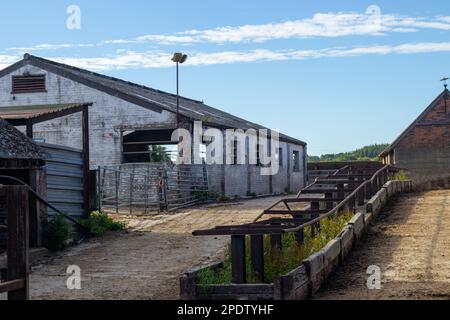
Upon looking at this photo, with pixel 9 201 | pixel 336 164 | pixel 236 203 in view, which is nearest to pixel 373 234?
pixel 9 201

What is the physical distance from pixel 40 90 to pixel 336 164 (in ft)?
74.7

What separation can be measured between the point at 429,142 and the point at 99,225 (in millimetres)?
25027

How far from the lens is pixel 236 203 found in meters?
23.5

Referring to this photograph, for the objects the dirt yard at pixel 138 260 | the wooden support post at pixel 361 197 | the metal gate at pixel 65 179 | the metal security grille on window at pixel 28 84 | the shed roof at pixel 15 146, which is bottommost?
the dirt yard at pixel 138 260

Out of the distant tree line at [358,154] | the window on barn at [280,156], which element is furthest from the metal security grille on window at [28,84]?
the distant tree line at [358,154]

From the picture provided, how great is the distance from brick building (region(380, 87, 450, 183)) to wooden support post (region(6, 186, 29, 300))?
32.4 metres

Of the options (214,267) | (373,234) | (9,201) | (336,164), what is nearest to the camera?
(9,201)

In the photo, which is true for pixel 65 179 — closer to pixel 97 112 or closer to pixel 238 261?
pixel 238 261

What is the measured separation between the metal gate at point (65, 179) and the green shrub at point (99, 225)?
41cm

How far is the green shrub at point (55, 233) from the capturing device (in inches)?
553

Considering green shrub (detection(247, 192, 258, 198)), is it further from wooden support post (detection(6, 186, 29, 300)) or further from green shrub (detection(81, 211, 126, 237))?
wooden support post (detection(6, 186, 29, 300))

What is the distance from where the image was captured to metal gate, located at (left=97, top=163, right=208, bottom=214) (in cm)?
2100

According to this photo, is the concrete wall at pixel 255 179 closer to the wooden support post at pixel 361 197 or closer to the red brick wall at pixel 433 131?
the red brick wall at pixel 433 131
